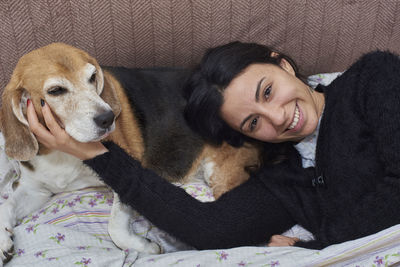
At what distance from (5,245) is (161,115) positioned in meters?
0.99

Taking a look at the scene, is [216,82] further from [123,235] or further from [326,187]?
[123,235]

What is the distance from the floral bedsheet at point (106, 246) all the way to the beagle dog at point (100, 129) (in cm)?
7

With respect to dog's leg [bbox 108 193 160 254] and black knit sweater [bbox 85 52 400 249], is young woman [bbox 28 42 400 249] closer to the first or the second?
black knit sweater [bbox 85 52 400 249]

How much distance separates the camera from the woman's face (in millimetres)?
1782

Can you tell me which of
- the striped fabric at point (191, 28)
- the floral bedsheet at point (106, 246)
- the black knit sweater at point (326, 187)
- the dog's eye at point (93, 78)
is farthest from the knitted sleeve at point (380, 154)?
the dog's eye at point (93, 78)

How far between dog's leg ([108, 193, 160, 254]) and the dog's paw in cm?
44

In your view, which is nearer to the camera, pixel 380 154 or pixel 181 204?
pixel 380 154

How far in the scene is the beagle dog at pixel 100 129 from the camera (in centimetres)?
168

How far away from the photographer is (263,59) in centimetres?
194

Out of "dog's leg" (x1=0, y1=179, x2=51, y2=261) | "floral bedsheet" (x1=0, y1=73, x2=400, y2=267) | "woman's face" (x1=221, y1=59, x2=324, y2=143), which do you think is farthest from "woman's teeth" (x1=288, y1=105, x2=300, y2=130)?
"dog's leg" (x1=0, y1=179, x2=51, y2=261)

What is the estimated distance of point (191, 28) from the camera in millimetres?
2455

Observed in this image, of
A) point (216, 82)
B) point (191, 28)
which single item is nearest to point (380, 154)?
point (216, 82)

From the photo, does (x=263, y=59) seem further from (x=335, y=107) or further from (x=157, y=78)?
(x=157, y=78)

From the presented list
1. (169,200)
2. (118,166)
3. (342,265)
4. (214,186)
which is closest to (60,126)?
(118,166)
